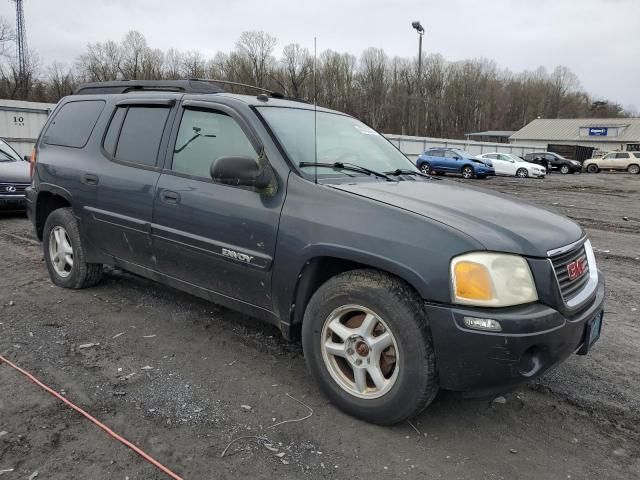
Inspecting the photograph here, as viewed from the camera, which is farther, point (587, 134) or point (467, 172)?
point (587, 134)

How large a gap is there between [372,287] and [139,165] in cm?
226

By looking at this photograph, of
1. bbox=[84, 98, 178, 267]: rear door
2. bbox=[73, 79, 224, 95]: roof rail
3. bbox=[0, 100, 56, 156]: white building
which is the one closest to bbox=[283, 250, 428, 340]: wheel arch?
bbox=[84, 98, 178, 267]: rear door

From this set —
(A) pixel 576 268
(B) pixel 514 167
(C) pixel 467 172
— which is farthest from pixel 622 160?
(A) pixel 576 268

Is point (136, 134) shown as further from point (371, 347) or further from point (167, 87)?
point (371, 347)

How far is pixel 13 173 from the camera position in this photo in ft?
28.5

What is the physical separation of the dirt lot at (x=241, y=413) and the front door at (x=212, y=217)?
563 millimetres

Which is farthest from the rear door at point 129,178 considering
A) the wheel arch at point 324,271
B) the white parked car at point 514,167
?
the white parked car at point 514,167

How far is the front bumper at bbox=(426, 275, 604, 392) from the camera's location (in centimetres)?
234

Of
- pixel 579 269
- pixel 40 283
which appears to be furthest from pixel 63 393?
pixel 579 269

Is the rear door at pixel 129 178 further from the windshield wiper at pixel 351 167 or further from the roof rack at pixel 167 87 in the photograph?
the windshield wiper at pixel 351 167

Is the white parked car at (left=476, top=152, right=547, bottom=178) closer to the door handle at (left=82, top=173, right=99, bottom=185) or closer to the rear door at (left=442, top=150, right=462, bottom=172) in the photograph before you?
the rear door at (left=442, top=150, right=462, bottom=172)

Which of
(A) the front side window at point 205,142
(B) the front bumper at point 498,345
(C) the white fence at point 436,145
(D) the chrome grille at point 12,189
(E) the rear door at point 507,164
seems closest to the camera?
(B) the front bumper at point 498,345

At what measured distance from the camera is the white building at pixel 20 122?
18.5 metres

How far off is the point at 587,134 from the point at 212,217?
2787 inches
